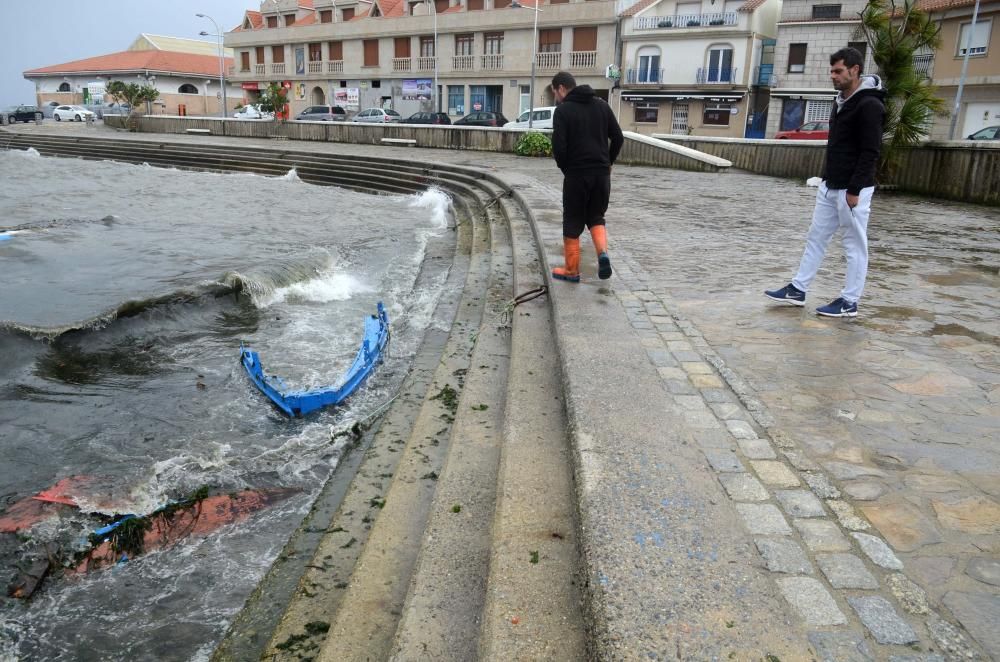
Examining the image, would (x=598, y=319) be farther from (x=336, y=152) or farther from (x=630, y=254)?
(x=336, y=152)

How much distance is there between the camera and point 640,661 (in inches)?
75.2

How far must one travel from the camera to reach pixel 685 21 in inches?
1531

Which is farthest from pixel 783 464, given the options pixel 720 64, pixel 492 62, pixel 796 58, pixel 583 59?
pixel 492 62

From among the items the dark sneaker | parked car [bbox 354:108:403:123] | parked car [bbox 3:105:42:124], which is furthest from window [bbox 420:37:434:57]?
the dark sneaker

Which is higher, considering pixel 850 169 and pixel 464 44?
pixel 464 44

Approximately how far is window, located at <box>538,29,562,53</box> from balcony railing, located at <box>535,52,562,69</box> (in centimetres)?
31

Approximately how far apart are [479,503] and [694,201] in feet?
33.8

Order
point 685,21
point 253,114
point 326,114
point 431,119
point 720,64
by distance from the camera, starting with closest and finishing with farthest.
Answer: point 431,119
point 720,64
point 685,21
point 326,114
point 253,114

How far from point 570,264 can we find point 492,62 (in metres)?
41.1

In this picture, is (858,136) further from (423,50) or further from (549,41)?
(423,50)

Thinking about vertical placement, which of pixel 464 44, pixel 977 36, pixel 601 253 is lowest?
pixel 601 253

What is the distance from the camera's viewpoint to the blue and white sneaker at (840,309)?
5.28m

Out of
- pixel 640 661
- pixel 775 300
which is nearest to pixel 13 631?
pixel 640 661

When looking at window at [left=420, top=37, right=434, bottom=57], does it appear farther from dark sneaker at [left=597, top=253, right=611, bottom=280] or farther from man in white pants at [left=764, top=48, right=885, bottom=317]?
man in white pants at [left=764, top=48, right=885, bottom=317]
